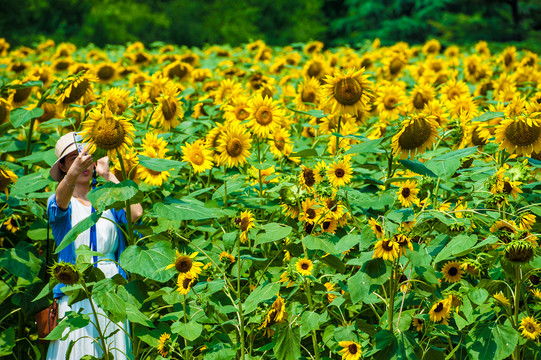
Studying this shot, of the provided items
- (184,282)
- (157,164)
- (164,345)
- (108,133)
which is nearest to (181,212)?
(157,164)

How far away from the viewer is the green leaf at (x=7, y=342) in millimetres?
3197

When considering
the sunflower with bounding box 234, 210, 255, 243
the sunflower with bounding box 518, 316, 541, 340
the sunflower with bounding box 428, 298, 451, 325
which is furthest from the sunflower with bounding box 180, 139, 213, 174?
the sunflower with bounding box 518, 316, 541, 340

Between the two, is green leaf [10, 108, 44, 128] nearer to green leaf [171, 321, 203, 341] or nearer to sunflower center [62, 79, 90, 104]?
sunflower center [62, 79, 90, 104]

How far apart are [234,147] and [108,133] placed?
0.91 m

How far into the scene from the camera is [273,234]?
8.21 feet

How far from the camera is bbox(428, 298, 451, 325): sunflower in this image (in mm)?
2512

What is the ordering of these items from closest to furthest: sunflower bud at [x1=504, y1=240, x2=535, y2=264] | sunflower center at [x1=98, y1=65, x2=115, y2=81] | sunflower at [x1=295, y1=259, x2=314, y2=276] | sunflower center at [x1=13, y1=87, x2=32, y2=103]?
1. sunflower bud at [x1=504, y1=240, x2=535, y2=264]
2. sunflower at [x1=295, y1=259, x2=314, y2=276]
3. sunflower center at [x1=13, y1=87, x2=32, y2=103]
4. sunflower center at [x1=98, y1=65, x2=115, y2=81]

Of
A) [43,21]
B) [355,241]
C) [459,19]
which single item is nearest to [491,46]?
[459,19]

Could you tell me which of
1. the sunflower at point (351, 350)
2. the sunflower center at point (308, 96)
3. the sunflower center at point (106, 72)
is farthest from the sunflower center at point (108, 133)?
the sunflower center at point (106, 72)

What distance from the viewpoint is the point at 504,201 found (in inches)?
95.7

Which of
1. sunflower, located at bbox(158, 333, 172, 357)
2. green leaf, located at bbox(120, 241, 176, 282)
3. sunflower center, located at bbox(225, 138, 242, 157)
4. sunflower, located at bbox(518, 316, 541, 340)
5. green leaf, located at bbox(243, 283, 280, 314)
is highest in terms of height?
sunflower center, located at bbox(225, 138, 242, 157)

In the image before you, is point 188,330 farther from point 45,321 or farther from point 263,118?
point 263,118

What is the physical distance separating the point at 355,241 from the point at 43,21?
21.0 meters

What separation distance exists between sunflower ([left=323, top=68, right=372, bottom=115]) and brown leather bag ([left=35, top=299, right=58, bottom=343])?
5.84 feet
